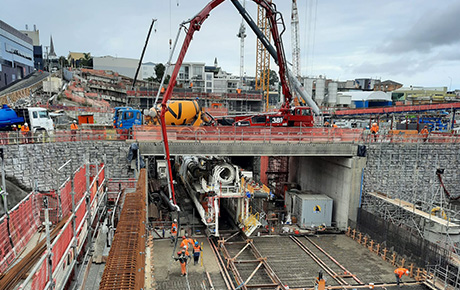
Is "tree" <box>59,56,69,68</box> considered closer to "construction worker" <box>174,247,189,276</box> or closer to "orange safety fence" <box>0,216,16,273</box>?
"construction worker" <box>174,247,189,276</box>

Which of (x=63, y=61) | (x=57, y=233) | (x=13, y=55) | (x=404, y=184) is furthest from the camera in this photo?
(x=63, y=61)

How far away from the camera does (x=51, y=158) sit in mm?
16016

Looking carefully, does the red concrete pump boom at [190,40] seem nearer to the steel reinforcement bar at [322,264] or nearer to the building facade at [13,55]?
the steel reinforcement bar at [322,264]

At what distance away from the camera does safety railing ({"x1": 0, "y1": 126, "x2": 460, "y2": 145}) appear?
53.7 feet

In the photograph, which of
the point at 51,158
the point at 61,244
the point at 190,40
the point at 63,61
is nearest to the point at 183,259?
the point at 61,244

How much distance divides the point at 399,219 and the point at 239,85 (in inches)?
2332

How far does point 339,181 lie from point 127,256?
56.1 ft

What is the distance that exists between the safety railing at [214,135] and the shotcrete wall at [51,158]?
17.2 inches

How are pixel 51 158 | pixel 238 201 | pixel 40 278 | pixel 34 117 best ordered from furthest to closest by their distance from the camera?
1. pixel 34 117
2. pixel 238 201
3. pixel 51 158
4. pixel 40 278

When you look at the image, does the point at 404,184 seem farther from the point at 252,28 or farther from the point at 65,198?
the point at 65,198

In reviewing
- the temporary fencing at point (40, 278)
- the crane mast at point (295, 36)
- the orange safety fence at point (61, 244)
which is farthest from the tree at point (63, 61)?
the temporary fencing at point (40, 278)

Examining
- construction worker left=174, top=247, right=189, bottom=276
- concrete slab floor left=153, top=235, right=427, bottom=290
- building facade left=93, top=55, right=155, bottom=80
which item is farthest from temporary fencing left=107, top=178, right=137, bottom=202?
building facade left=93, top=55, right=155, bottom=80

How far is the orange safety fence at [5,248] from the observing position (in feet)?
23.0

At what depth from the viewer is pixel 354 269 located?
14.4 meters
